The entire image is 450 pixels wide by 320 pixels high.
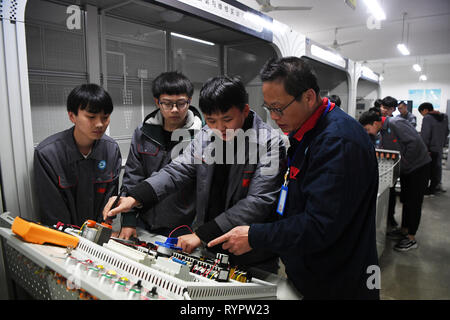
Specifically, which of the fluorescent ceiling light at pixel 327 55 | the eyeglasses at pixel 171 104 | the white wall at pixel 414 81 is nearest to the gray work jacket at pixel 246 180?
the eyeglasses at pixel 171 104

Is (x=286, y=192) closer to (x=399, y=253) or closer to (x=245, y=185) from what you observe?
(x=245, y=185)

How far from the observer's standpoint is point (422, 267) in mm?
2686

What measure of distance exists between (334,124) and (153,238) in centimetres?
85

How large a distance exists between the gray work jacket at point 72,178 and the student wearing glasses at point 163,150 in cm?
10

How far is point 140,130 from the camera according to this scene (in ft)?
4.99

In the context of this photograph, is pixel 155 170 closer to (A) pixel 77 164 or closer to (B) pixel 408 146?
(A) pixel 77 164

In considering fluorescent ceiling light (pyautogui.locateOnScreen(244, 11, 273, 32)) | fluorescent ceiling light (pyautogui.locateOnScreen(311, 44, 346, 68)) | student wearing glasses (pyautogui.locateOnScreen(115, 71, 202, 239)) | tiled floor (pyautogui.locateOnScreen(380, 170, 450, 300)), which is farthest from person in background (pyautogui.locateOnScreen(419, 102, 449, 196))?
A: student wearing glasses (pyautogui.locateOnScreen(115, 71, 202, 239))

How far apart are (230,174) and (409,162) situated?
2399 mm

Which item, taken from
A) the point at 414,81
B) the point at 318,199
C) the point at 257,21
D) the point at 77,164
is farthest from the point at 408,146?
the point at 414,81

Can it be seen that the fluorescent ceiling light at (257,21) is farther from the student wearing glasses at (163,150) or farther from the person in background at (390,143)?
the person in background at (390,143)

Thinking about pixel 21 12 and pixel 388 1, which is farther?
pixel 388 1

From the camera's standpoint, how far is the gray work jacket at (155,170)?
144 centimetres

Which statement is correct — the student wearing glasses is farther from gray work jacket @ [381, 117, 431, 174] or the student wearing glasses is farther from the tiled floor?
gray work jacket @ [381, 117, 431, 174]
